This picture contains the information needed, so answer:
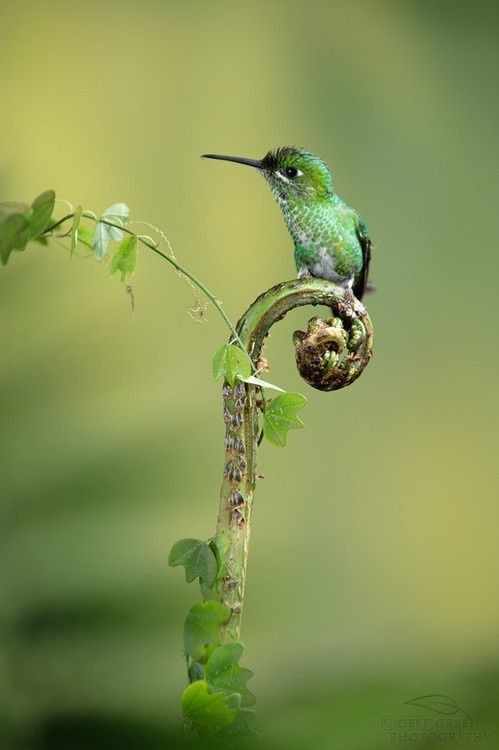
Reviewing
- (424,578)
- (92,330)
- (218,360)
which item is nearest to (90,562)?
(92,330)

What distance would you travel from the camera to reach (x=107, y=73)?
0.96m

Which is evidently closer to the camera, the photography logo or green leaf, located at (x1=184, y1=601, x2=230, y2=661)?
green leaf, located at (x1=184, y1=601, x2=230, y2=661)

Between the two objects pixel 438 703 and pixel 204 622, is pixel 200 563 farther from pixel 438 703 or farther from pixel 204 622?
pixel 438 703

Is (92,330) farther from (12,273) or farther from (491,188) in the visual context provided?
(491,188)

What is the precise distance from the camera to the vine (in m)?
0.46

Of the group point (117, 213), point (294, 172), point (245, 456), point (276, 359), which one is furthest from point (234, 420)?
point (276, 359)

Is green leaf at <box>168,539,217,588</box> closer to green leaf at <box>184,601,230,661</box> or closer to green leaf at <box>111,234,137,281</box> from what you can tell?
green leaf at <box>184,601,230,661</box>

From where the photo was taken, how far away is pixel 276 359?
3.31ft

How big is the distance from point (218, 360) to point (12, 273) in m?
0.22

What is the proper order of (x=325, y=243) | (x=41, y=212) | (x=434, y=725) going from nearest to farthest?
(x=41, y=212)
(x=325, y=243)
(x=434, y=725)

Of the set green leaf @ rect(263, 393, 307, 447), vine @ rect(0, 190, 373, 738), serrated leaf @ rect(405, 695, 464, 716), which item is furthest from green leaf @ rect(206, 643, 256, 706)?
serrated leaf @ rect(405, 695, 464, 716)

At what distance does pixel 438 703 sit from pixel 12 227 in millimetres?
745

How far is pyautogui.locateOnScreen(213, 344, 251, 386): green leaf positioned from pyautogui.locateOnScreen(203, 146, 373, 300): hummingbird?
0.19 metres

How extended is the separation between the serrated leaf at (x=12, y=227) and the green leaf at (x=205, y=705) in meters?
0.23
